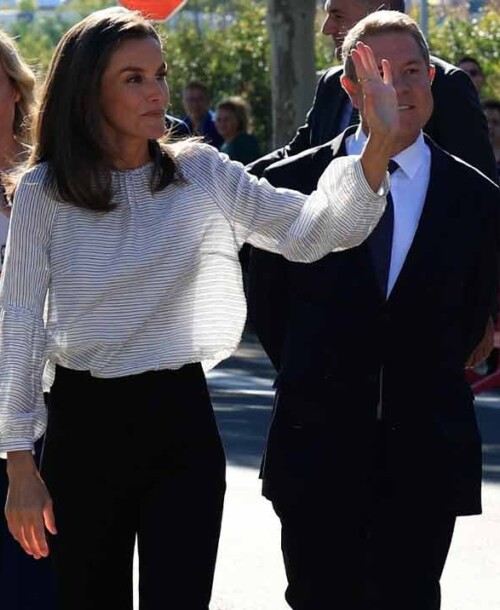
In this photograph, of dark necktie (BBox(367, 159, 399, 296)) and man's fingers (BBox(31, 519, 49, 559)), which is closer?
man's fingers (BBox(31, 519, 49, 559))

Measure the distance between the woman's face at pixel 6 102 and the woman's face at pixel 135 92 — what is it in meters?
1.08

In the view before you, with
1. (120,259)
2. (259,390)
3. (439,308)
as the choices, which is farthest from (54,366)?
(259,390)

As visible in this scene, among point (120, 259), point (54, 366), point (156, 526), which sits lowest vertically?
point (156, 526)

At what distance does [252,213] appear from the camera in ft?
15.0

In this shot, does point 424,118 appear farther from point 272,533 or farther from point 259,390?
point 259,390

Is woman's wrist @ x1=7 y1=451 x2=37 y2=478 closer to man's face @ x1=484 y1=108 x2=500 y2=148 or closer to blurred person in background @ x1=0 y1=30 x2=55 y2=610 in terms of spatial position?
blurred person in background @ x1=0 y1=30 x2=55 y2=610

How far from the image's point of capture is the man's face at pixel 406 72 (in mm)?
4984

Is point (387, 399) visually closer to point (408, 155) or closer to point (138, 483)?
point (408, 155)

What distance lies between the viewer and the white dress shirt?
5.05 m

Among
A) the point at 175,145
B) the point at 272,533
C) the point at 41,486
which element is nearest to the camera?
the point at 41,486

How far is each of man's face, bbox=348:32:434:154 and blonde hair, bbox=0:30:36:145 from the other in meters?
1.09

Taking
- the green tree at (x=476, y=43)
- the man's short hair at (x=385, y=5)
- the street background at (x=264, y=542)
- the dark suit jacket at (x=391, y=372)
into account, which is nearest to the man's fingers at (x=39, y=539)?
the dark suit jacket at (x=391, y=372)

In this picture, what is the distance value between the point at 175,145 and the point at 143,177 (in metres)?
0.18

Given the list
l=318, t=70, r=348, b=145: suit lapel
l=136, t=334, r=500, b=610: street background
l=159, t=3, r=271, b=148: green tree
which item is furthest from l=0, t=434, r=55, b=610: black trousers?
l=159, t=3, r=271, b=148: green tree
